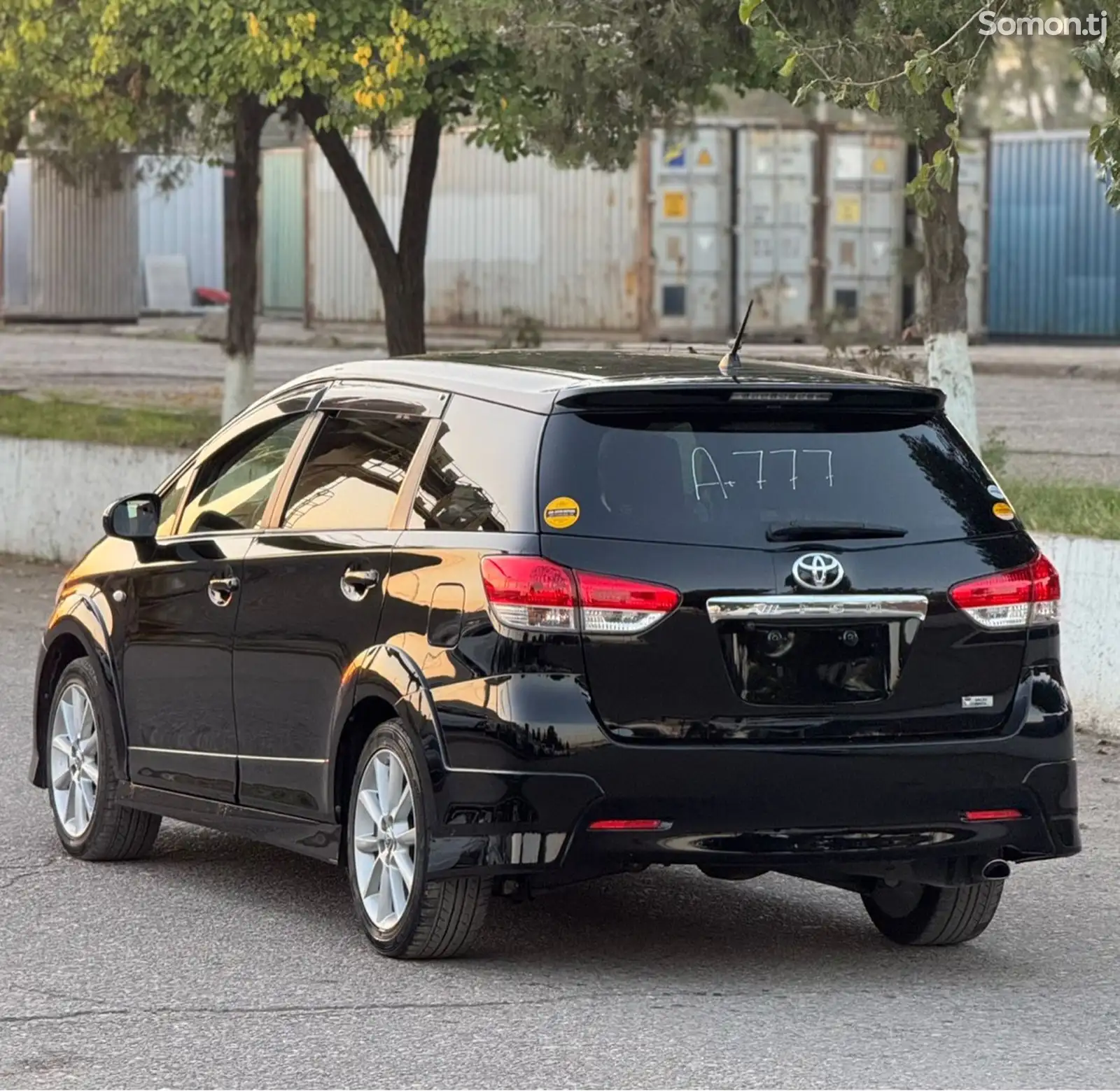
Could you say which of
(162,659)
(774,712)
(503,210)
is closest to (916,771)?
(774,712)

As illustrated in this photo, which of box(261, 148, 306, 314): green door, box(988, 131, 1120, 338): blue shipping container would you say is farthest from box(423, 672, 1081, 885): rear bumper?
box(261, 148, 306, 314): green door

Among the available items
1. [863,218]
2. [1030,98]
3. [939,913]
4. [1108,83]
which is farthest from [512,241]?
[1030,98]

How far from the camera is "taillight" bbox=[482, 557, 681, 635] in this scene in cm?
611

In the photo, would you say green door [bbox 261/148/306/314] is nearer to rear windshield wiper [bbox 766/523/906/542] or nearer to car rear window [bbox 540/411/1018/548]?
car rear window [bbox 540/411/1018/548]

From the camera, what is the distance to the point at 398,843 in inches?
257

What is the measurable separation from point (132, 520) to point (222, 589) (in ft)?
1.60

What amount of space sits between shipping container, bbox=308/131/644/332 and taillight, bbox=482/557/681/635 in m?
33.8

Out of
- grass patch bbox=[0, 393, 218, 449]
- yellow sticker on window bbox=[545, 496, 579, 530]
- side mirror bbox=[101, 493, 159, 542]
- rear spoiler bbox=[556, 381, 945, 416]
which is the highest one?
rear spoiler bbox=[556, 381, 945, 416]

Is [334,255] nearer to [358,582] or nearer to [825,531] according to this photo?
[358,582]

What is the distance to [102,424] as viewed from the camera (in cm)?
2198

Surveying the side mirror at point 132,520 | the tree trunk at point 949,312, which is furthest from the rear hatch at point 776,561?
the tree trunk at point 949,312

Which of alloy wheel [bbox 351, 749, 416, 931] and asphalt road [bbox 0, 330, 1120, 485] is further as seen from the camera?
asphalt road [bbox 0, 330, 1120, 485]

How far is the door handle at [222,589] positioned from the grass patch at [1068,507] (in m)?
5.14

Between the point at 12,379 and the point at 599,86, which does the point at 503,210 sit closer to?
the point at 12,379
